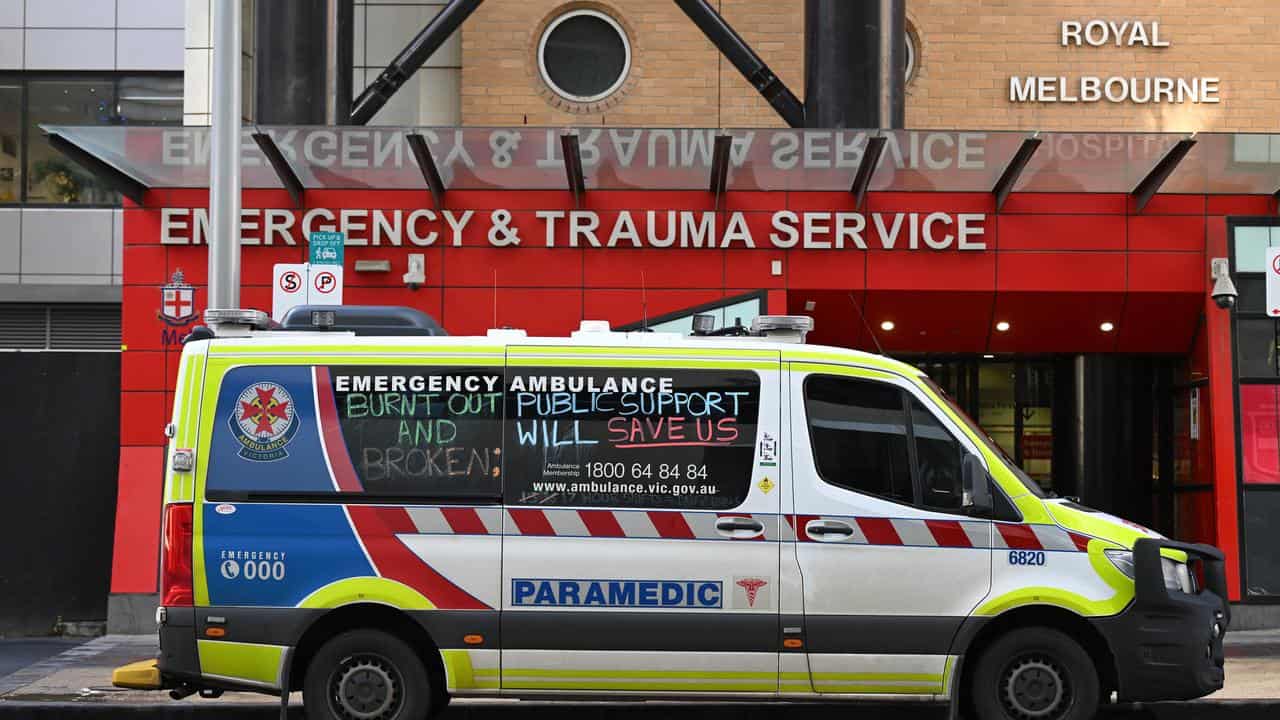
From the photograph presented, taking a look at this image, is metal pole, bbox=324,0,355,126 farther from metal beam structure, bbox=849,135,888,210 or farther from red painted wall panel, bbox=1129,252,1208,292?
red painted wall panel, bbox=1129,252,1208,292

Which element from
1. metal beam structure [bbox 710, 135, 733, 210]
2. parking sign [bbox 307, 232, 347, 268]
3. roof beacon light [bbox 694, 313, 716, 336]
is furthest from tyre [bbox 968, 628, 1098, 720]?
metal beam structure [bbox 710, 135, 733, 210]

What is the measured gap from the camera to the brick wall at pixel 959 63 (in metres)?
20.8

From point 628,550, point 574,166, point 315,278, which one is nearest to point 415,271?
point 574,166

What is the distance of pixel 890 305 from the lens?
1645cm

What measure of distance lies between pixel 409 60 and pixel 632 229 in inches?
166

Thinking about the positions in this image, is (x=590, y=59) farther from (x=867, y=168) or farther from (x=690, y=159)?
(x=867, y=168)

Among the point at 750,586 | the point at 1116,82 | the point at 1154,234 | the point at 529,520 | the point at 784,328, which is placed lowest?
the point at 750,586

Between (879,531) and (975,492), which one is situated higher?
(975,492)

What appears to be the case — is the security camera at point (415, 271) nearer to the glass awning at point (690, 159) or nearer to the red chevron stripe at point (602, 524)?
the glass awning at point (690, 159)

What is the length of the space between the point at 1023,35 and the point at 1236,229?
19.4 feet

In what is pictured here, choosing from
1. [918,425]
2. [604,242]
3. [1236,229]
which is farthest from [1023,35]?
[918,425]

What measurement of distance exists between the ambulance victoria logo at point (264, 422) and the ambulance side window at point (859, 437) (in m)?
3.15

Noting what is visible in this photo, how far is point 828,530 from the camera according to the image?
30.0 feet

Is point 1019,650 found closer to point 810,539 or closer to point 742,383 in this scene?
point 810,539
